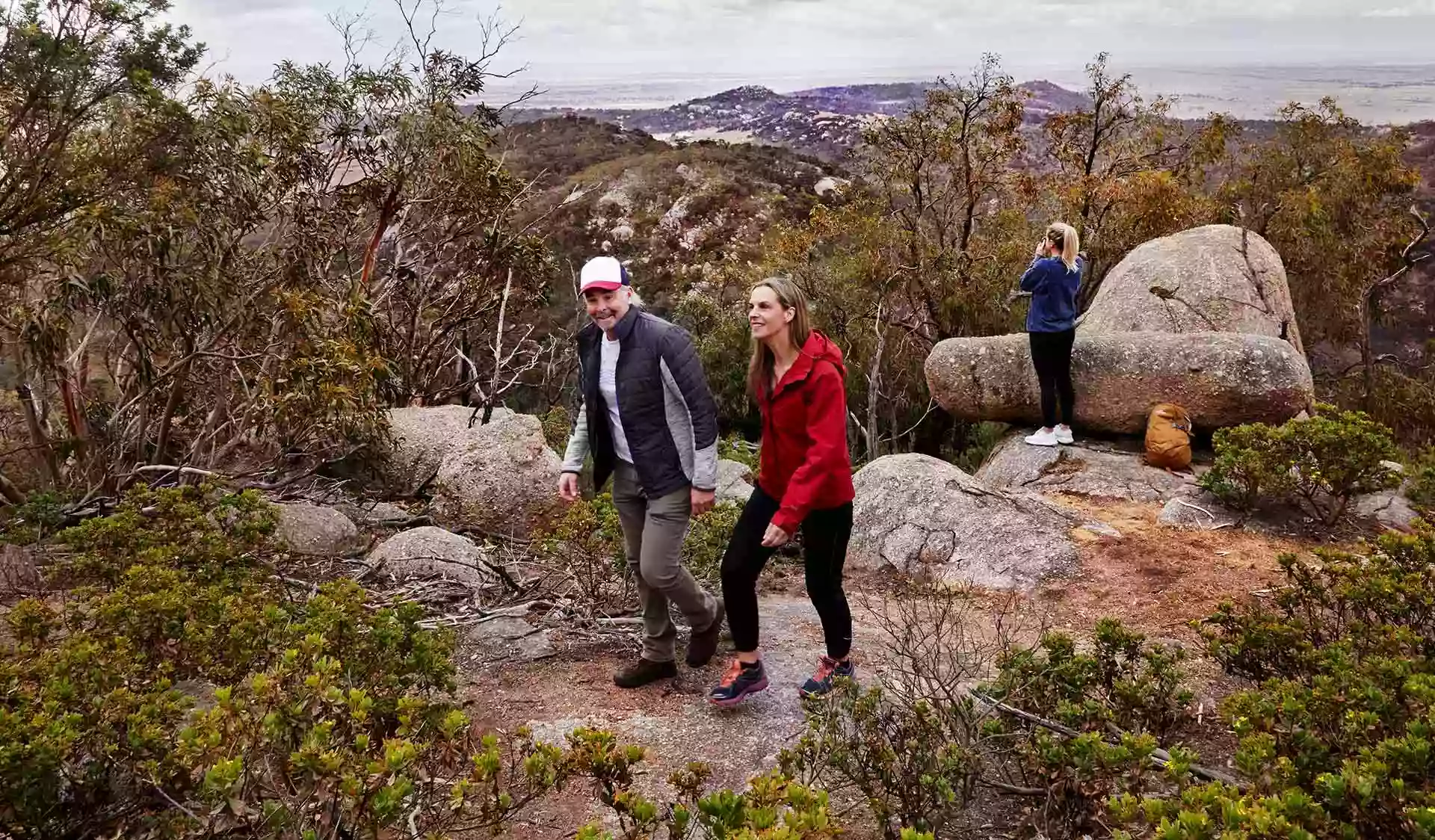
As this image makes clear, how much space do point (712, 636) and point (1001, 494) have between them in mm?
3573

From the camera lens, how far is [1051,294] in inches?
315

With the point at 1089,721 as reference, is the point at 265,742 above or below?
above

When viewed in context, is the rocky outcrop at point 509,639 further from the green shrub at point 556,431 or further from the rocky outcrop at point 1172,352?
the rocky outcrop at point 1172,352

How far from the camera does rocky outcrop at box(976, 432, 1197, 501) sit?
25.7ft

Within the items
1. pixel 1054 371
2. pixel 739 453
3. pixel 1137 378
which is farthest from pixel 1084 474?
pixel 739 453

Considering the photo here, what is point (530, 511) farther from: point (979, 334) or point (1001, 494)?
point (979, 334)

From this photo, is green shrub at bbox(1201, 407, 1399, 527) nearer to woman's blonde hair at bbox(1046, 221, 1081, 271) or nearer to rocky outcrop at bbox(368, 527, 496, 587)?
woman's blonde hair at bbox(1046, 221, 1081, 271)

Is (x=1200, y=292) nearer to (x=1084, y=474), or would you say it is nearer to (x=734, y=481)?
(x=1084, y=474)

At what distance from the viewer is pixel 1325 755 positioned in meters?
2.54

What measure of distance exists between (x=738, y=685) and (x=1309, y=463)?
5173 mm

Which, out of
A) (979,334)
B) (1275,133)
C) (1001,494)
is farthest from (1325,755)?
(1275,133)

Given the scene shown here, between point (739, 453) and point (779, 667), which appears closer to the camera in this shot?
point (779, 667)

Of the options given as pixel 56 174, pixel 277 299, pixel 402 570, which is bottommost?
pixel 402 570

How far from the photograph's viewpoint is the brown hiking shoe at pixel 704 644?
13.5ft
